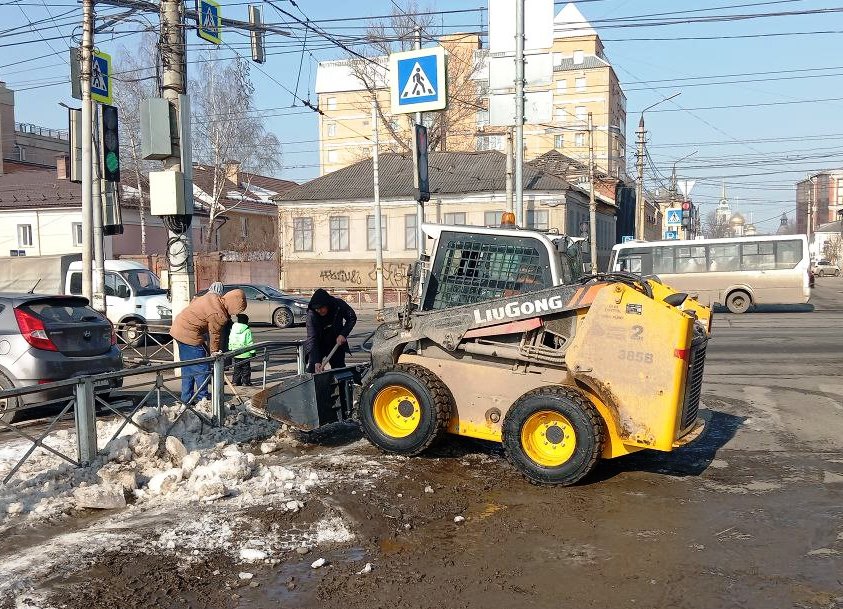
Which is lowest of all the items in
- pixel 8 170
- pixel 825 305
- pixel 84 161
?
pixel 825 305

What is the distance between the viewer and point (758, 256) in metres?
26.7

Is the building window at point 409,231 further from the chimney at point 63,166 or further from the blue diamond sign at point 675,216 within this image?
the chimney at point 63,166

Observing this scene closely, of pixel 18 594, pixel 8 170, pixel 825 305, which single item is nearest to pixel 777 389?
pixel 18 594

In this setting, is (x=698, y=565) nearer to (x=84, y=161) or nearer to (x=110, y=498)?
(x=110, y=498)

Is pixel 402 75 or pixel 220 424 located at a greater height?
pixel 402 75

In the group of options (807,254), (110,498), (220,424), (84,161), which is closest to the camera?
(110,498)

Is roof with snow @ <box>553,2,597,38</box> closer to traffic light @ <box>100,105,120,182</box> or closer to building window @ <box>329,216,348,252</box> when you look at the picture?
traffic light @ <box>100,105,120,182</box>

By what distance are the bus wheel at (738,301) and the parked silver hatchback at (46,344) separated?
22.3 m

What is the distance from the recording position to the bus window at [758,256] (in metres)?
26.6

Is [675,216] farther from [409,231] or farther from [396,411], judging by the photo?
[396,411]

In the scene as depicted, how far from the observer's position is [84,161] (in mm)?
17312

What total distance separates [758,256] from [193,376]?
2333cm

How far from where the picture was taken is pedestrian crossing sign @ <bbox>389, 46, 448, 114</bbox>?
12531 mm

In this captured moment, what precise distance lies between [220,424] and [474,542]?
381 cm
